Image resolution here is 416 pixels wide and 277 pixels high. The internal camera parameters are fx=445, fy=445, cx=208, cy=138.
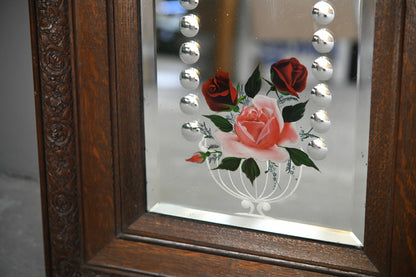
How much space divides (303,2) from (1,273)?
0.68 metres

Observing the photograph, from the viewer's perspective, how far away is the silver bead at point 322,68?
54cm

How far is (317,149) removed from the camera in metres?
0.57

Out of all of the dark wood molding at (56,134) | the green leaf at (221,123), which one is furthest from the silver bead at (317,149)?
the dark wood molding at (56,134)

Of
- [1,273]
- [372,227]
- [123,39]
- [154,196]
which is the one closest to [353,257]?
[372,227]

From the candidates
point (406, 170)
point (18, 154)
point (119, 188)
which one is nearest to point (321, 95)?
point (406, 170)

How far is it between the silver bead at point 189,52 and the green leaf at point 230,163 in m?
0.14

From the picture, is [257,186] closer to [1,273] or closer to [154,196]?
[154,196]

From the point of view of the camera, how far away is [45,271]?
2.39 ft

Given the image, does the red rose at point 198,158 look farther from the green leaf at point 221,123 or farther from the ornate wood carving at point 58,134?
the ornate wood carving at point 58,134

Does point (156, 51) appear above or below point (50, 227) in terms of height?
above

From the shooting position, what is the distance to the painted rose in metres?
0.59

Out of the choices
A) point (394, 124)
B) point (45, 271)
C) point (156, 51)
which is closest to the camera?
point (394, 124)

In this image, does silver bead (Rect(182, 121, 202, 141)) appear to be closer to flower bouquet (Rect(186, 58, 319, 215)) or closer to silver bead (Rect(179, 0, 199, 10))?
flower bouquet (Rect(186, 58, 319, 215))

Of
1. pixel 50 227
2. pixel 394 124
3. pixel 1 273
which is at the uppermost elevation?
pixel 394 124
